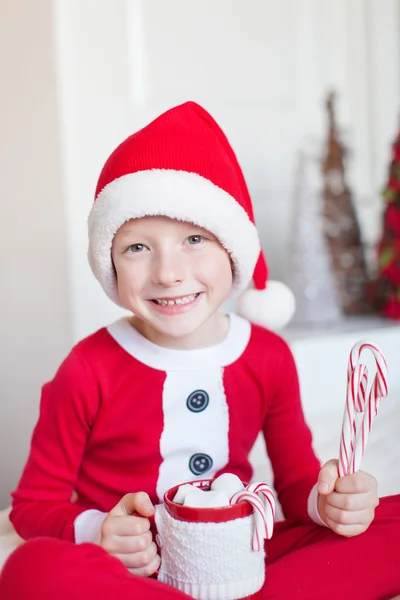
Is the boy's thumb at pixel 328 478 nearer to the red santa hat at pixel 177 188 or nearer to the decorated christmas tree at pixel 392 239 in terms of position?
the red santa hat at pixel 177 188

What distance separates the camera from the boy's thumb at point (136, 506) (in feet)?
2.66

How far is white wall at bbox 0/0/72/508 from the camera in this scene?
1554 mm

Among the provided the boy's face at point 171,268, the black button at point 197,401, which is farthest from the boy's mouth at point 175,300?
the black button at point 197,401

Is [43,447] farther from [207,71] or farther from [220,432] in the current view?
[207,71]

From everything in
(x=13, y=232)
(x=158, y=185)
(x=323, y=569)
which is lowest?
(x=323, y=569)

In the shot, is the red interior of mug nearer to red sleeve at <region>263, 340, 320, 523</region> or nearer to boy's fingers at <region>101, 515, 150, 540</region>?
boy's fingers at <region>101, 515, 150, 540</region>

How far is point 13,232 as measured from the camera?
1.58 meters

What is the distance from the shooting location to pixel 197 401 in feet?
3.28

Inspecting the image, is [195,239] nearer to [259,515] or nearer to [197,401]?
[197,401]

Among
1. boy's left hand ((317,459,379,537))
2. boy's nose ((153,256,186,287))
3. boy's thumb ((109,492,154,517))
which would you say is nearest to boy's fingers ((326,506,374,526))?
boy's left hand ((317,459,379,537))

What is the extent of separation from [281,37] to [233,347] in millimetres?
1268

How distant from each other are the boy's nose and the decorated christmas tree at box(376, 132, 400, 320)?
42.2 inches

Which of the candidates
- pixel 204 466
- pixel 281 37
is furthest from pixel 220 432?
pixel 281 37

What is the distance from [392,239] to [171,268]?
3.63 ft
